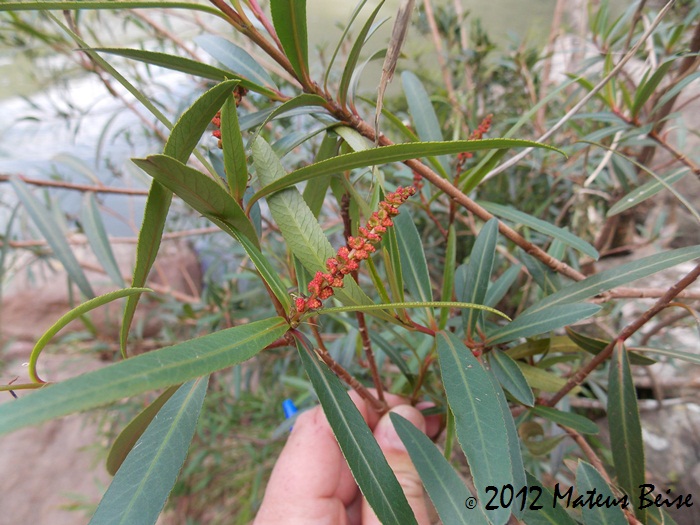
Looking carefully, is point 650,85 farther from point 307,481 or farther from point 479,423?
point 307,481

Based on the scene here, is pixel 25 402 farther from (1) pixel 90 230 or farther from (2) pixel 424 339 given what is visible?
(2) pixel 424 339

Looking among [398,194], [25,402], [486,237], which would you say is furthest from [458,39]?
[25,402]

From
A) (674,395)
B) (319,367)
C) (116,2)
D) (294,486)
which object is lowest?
Result: (674,395)

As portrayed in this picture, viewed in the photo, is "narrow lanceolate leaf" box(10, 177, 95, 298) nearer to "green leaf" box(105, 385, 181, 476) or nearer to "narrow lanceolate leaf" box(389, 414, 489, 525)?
"green leaf" box(105, 385, 181, 476)

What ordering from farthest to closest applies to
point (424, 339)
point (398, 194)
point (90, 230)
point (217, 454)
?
point (217, 454), point (424, 339), point (90, 230), point (398, 194)

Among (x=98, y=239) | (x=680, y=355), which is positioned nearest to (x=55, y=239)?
(x=98, y=239)
